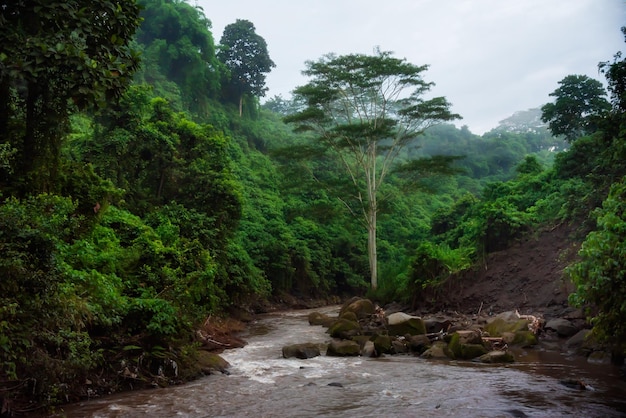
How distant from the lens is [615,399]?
6.98 metres

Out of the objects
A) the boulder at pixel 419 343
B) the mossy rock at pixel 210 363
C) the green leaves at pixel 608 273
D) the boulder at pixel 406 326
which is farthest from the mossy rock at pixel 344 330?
the green leaves at pixel 608 273

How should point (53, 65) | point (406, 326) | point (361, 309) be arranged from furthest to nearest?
point (361, 309) → point (406, 326) → point (53, 65)

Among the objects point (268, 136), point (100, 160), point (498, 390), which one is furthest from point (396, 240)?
point (498, 390)

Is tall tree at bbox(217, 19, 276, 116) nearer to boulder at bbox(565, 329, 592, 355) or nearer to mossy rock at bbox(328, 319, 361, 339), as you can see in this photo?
mossy rock at bbox(328, 319, 361, 339)

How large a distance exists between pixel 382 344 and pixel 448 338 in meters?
1.73

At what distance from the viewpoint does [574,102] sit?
2778 cm

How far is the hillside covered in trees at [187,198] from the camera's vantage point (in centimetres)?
630

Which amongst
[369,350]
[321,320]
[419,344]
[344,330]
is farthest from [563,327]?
[321,320]

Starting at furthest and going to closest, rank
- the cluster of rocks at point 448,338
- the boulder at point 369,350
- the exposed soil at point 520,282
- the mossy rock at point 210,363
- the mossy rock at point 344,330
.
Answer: the exposed soil at point 520,282, the mossy rock at point 344,330, the boulder at point 369,350, the cluster of rocks at point 448,338, the mossy rock at point 210,363

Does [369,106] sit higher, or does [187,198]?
[369,106]

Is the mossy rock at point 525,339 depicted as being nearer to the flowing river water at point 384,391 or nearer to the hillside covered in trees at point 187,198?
the flowing river water at point 384,391

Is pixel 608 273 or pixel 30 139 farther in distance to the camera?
pixel 30 139

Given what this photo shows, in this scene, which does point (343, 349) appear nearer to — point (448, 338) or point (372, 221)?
point (448, 338)

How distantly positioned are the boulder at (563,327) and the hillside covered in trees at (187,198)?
0.81 m
